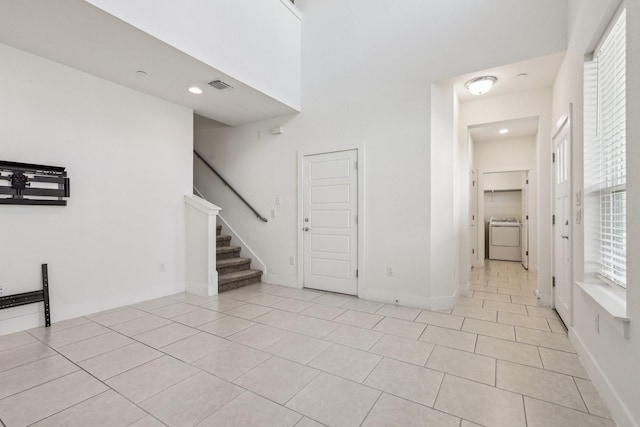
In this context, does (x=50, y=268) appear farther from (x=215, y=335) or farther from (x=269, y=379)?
(x=269, y=379)

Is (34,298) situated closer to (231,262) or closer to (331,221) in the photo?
(231,262)

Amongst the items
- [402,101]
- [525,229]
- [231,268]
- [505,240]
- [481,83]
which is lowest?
[231,268]

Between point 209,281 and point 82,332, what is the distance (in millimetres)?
1513

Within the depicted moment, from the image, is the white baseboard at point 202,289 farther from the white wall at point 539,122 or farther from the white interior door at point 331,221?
the white wall at point 539,122

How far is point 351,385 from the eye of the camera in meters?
2.08

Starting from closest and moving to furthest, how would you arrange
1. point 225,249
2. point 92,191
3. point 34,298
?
point 34,298 → point 92,191 → point 225,249

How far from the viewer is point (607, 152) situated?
83.9 inches

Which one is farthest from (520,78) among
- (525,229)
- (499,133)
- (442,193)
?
(525,229)

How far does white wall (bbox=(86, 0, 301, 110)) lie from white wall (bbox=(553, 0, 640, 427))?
3.24 metres

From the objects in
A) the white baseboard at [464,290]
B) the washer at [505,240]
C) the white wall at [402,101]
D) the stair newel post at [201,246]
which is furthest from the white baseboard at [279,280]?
the washer at [505,240]

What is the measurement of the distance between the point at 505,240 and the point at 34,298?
8.54 meters

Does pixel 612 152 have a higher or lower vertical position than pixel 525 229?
higher

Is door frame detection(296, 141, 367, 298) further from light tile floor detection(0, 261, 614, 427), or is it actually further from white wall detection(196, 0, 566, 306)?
light tile floor detection(0, 261, 614, 427)

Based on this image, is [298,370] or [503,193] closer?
[298,370]
